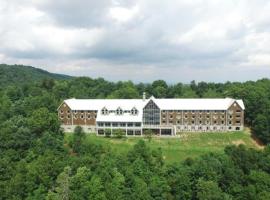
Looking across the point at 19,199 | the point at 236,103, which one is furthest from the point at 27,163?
the point at 236,103

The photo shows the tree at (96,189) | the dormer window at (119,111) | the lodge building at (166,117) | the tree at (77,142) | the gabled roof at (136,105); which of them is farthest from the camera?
the dormer window at (119,111)

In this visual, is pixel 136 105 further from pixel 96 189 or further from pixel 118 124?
pixel 96 189

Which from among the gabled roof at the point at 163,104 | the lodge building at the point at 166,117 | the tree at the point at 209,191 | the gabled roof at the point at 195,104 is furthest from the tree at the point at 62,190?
the gabled roof at the point at 195,104

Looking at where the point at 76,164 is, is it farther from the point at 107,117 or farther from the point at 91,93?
the point at 91,93

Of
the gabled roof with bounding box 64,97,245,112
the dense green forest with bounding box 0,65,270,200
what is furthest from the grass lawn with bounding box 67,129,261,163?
the gabled roof with bounding box 64,97,245,112

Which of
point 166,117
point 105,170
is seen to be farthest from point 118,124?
point 105,170

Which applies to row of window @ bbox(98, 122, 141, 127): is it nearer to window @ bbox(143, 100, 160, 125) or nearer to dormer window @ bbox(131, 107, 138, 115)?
dormer window @ bbox(131, 107, 138, 115)

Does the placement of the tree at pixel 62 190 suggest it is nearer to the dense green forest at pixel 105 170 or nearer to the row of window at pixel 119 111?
the dense green forest at pixel 105 170
